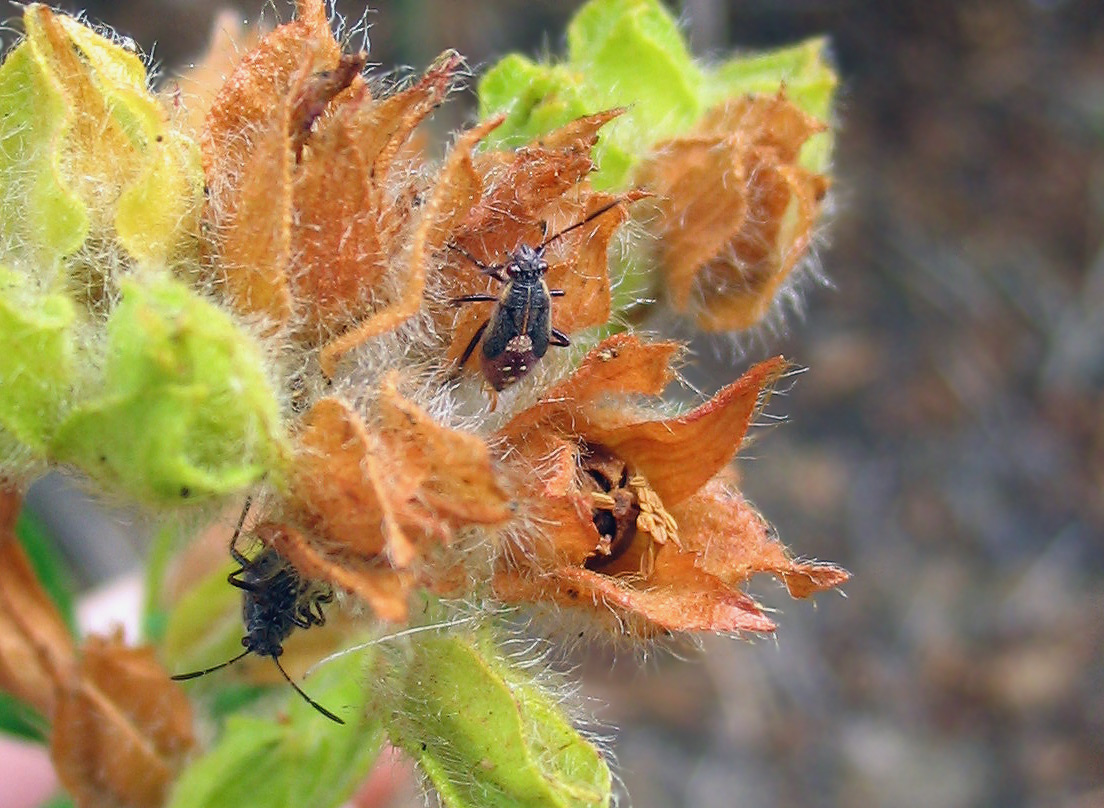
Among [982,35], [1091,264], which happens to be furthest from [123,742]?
[982,35]

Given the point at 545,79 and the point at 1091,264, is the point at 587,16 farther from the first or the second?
the point at 1091,264

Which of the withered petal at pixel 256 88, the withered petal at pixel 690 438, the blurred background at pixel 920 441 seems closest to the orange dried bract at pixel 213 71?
the withered petal at pixel 256 88

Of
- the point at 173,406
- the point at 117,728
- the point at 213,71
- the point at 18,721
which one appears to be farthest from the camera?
the point at 18,721

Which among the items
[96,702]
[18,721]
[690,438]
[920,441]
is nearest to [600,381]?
[690,438]

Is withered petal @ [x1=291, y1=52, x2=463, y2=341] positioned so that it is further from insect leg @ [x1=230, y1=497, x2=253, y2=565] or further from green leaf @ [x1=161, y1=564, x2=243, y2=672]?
green leaf @ [x1=161, y1=564, x2=243, y2=672]

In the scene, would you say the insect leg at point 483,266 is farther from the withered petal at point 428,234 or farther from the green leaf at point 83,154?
the green leaf at point 83,154

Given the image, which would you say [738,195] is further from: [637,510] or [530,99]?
[637,510]
